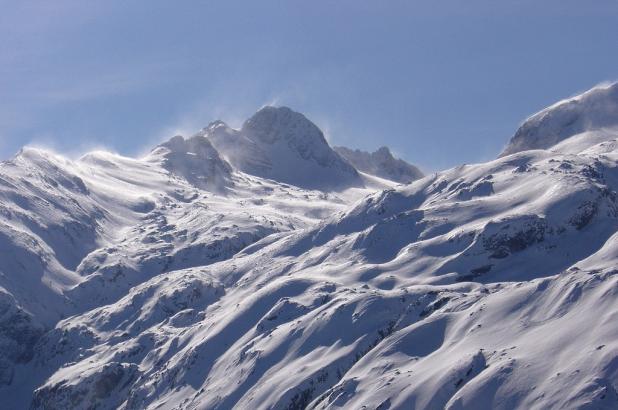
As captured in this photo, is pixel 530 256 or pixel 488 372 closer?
pixel 488 372

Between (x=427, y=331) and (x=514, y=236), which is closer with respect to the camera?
(x=427, y=331)

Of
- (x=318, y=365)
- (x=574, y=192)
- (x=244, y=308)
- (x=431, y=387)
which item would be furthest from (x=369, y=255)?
(x=431, y=387)

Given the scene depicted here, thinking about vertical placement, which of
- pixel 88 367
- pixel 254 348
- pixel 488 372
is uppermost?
pixel 88 367

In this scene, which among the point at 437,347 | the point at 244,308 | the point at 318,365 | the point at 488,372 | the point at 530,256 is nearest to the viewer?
the point at 488,372

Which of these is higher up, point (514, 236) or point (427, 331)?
point (514, 236)

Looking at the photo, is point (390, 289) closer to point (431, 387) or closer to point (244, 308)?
point (244, 308)

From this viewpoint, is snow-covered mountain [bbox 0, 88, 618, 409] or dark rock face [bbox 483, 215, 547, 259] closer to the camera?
snow-covered mountain [bbox 0, 88, 618, 409]

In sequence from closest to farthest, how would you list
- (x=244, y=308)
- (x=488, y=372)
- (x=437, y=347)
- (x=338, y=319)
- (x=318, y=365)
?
1. (x=488, y=372)
2. (x=437, y=347)
3. (x=318, y=365)
4. (x=338, y=319)
5. (x=244, y=308)

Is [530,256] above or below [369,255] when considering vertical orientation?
below

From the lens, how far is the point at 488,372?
12019 cm

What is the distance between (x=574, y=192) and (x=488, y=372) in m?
72.3

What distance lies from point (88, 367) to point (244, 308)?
3192 cm

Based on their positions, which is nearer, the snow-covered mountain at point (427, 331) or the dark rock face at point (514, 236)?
the snow-covered mountain at point (427, 331)

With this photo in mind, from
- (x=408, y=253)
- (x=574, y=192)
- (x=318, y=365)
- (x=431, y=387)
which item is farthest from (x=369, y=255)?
(x=431, y=387)
